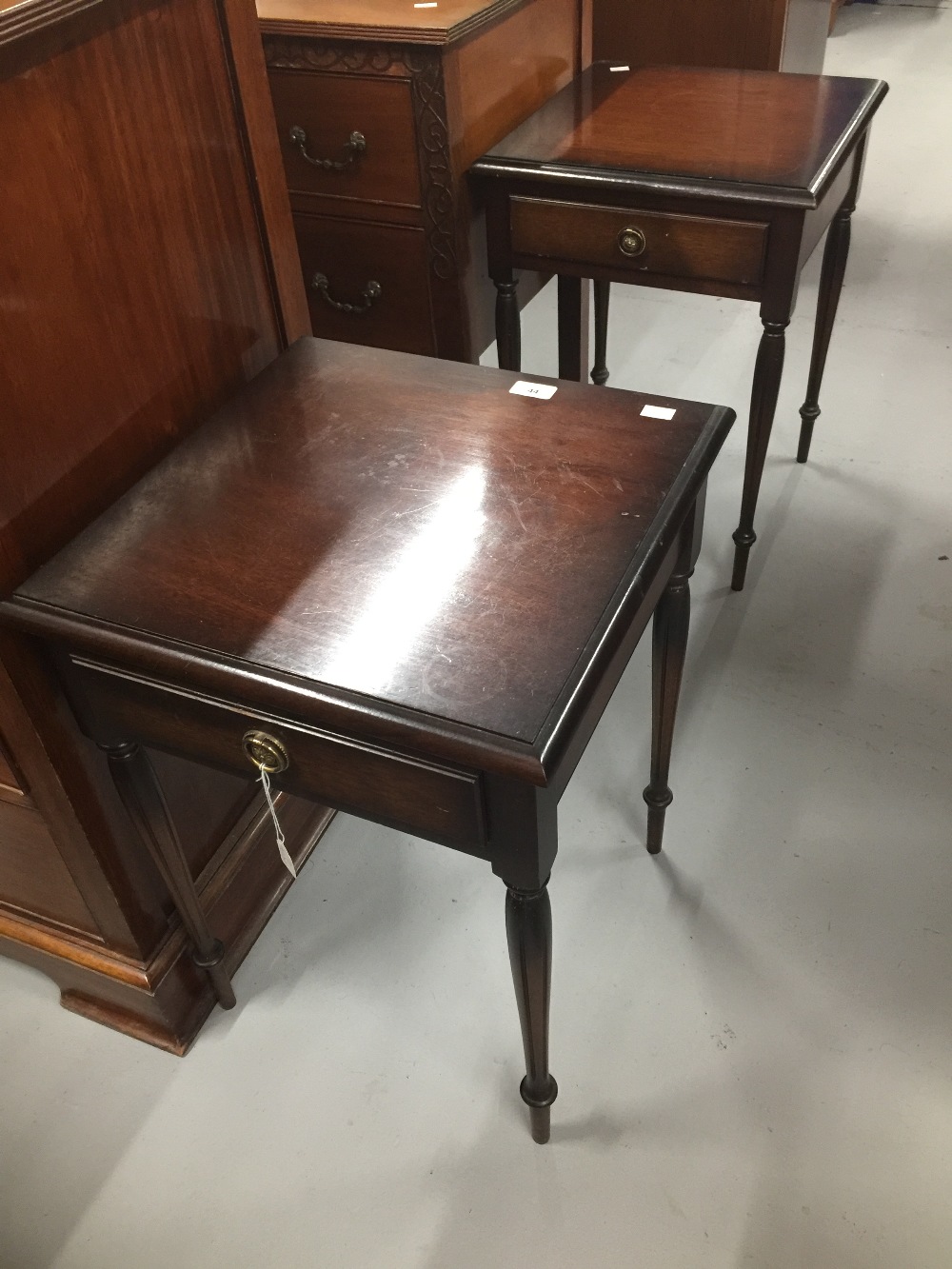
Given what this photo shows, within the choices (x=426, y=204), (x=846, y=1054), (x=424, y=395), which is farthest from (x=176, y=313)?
(x=846, y=1054)

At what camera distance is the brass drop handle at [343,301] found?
6.16 feet

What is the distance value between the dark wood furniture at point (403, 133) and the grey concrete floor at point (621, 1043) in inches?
28.6

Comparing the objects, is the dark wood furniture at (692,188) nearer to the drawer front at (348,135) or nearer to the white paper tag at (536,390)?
the drawer front at (348,135)

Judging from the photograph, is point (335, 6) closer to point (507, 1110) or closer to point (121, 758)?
point (121, 758)

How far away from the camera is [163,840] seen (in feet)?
3.83

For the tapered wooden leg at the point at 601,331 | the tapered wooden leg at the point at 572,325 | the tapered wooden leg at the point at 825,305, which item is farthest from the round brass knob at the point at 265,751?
the tapered wooden leg at the point at 601,331

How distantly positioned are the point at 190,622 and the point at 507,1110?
0.74 metres

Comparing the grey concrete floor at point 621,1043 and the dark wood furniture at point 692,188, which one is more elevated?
the dark wood furniture at point 692,188

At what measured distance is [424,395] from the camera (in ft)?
3.93

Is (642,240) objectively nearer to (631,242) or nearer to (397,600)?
(631,242)

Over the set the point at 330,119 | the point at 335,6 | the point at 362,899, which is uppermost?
the point at 335,6

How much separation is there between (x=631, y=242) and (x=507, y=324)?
27cm

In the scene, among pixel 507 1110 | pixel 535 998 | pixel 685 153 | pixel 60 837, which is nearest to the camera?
pixel 535 998

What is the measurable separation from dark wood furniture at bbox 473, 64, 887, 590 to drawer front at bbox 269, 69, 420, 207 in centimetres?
14
